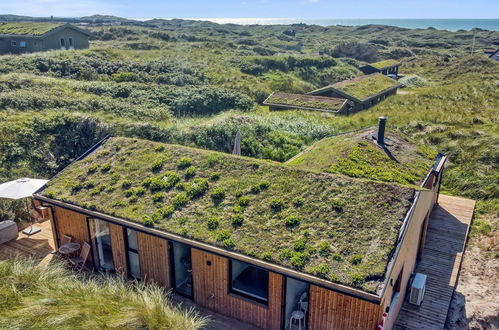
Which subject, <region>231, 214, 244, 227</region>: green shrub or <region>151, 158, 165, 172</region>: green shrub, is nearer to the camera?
<region>231, 214, 244, 227</region>: green shrub

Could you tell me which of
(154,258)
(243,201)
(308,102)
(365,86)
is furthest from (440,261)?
(365,86)

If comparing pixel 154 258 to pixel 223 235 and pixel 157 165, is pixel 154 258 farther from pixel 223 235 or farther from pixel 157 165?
pixel 157 165

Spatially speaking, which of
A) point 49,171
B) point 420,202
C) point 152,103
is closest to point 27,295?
point 420,202

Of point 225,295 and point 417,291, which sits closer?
point 225,295

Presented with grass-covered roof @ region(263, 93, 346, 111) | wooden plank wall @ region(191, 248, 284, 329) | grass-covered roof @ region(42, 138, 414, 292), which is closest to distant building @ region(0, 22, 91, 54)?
grass-covered roof @ region(263, 93, 346, 111)

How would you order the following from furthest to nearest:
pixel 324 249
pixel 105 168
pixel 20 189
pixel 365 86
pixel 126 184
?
pixel 365 86
pixel 20 189
pixel 105 168
pixel 126 184
pixel 324 249

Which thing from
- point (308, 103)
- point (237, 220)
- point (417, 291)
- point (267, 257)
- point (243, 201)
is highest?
point (243, 201)

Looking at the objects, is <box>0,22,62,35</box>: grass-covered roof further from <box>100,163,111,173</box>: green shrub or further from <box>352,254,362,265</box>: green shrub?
<box>352,254,362,265</box>: green shrub

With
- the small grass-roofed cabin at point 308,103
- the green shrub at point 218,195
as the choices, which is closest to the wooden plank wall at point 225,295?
the green shrub at point 218,195
